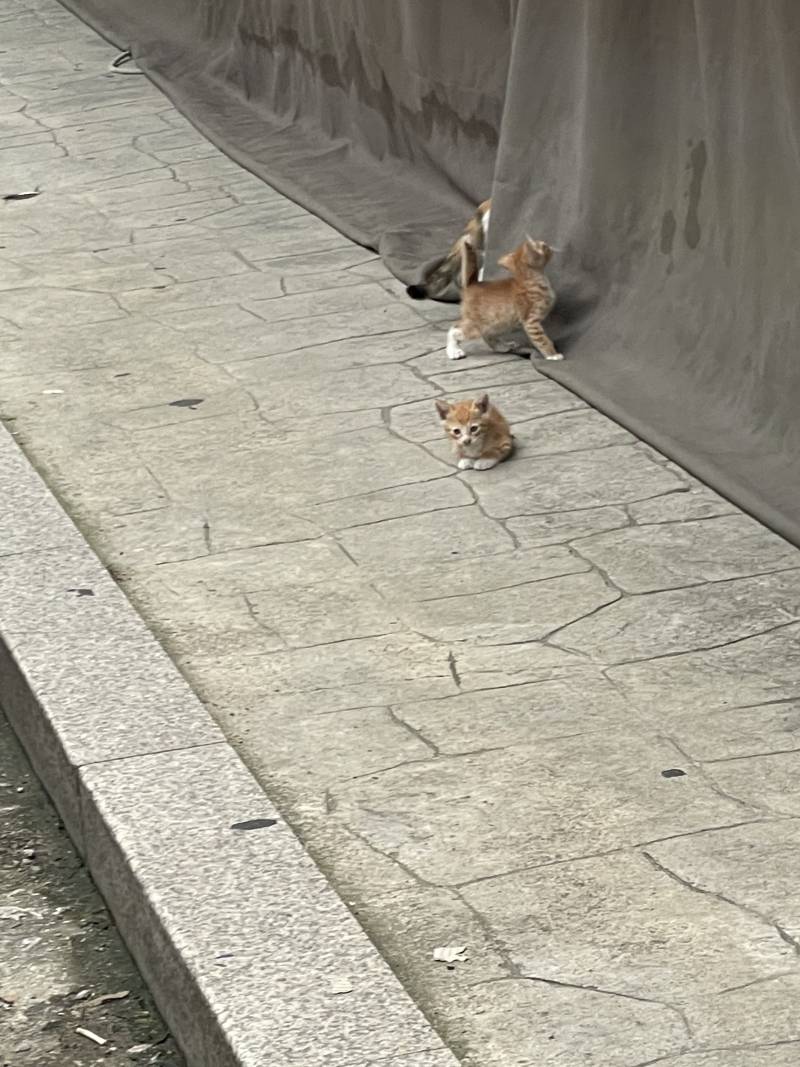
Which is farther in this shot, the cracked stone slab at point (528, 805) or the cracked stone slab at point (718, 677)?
the cracked stone slab at point (718, 677)

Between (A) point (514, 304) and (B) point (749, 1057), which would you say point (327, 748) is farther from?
(A) point (514, 304)

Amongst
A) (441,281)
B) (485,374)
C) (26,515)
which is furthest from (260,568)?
(441,281)

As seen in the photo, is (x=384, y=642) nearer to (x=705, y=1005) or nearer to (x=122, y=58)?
(x=705, y=1005)

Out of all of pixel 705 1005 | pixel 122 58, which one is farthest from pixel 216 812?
pixel 122 58

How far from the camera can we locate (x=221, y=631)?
183 inches

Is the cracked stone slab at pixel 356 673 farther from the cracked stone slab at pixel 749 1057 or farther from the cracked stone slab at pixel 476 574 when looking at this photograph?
the cracked stone slab at pixel 749 1057

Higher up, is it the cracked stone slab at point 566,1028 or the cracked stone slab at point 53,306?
the cracked stone slab at point 566,1028

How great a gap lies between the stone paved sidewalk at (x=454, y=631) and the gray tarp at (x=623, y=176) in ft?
0.72

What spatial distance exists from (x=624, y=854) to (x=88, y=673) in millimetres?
1256

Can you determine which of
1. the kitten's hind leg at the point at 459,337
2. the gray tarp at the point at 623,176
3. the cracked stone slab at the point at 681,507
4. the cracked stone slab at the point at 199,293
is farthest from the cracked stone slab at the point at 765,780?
the cracked stone slab at the point at 199,293

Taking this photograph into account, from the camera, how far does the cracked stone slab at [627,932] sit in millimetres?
3271

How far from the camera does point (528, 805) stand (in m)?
3.83

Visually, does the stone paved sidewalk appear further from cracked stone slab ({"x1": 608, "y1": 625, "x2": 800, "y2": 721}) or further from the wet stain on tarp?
the wet stain on tarp

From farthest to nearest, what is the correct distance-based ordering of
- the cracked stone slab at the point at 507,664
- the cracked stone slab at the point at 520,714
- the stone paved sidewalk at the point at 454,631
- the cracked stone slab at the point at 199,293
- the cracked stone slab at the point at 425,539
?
1. the cracked stone slab at the point at 199,293
2. the cracked stone slab at the point at 425,539
3. the cracked stone slab at the point at 507,664
4. the cracked stone slab at the point at 520,714
5. the stone paved sidewalk at the point at 454,631
